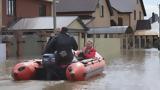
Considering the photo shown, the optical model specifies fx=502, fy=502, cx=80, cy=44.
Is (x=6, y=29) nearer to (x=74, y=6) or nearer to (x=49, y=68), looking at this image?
(x=49, y=68)

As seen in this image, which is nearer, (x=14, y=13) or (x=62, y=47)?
(x=62, y=47)

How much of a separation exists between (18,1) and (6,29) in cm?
396

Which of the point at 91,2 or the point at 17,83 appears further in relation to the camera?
the point at 91,2

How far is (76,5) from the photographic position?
6366 centimetres

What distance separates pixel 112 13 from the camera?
74000mm

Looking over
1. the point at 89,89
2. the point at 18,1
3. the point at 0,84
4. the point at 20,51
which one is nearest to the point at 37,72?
the point at 0,84

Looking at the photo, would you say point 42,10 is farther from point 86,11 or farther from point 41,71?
point 41,71

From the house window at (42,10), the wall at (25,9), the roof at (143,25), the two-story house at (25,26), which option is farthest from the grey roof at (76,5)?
the roof at (143,25)

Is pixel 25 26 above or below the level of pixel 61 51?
above

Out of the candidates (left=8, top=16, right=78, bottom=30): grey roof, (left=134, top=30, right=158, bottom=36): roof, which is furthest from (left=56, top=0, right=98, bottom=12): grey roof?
(left=8, top=16, right=78, bottom=30): grey roof

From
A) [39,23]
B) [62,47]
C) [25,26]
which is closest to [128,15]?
[39,23]

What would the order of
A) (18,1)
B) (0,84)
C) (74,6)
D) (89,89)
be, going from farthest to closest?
(74,6), (18,1), (0,84), (89,89)

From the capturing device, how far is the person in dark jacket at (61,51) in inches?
674

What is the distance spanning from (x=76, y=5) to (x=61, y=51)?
46825 millimetres
